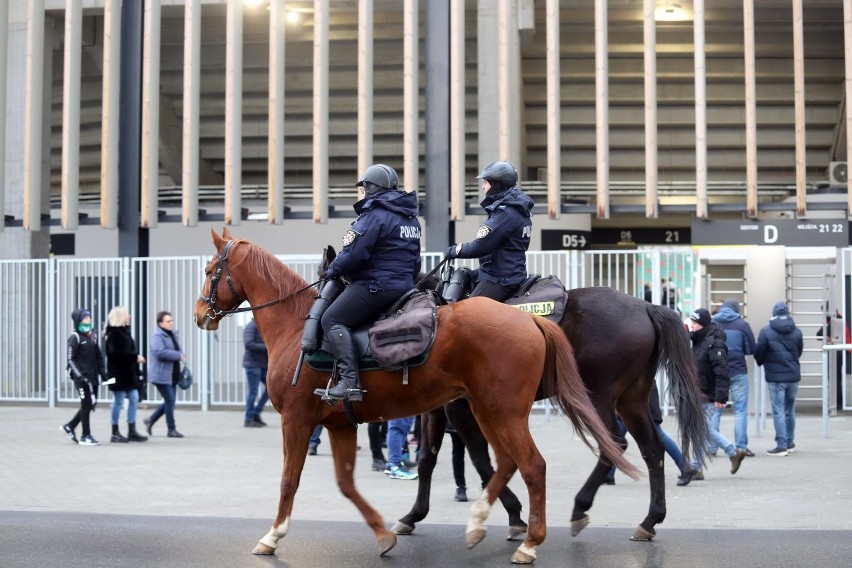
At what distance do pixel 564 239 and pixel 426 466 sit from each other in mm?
12979

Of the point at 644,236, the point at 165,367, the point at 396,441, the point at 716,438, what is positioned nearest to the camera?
the point at 396,441

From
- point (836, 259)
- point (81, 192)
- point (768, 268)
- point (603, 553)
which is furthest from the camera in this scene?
point (81, 192)

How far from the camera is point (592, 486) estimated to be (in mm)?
8273

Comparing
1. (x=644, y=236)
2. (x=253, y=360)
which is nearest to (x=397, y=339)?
(x=253, y=360)

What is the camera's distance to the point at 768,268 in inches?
797

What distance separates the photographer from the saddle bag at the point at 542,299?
8547mm

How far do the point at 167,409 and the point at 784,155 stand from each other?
54.0ft

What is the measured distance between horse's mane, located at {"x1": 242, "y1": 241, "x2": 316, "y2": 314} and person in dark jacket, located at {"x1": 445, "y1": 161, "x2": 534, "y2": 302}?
117 cm

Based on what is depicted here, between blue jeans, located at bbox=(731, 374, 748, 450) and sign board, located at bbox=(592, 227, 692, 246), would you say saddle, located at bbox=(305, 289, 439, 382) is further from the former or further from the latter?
sign board, located at bbox=(592, 227, 692, 246)

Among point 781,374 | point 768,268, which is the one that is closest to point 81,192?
point 768,268

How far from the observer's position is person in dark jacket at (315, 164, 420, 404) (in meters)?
7.51

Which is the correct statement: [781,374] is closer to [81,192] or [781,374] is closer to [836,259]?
[836,259]

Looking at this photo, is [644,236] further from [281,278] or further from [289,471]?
[289,471]

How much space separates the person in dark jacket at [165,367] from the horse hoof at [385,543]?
29.0ft
